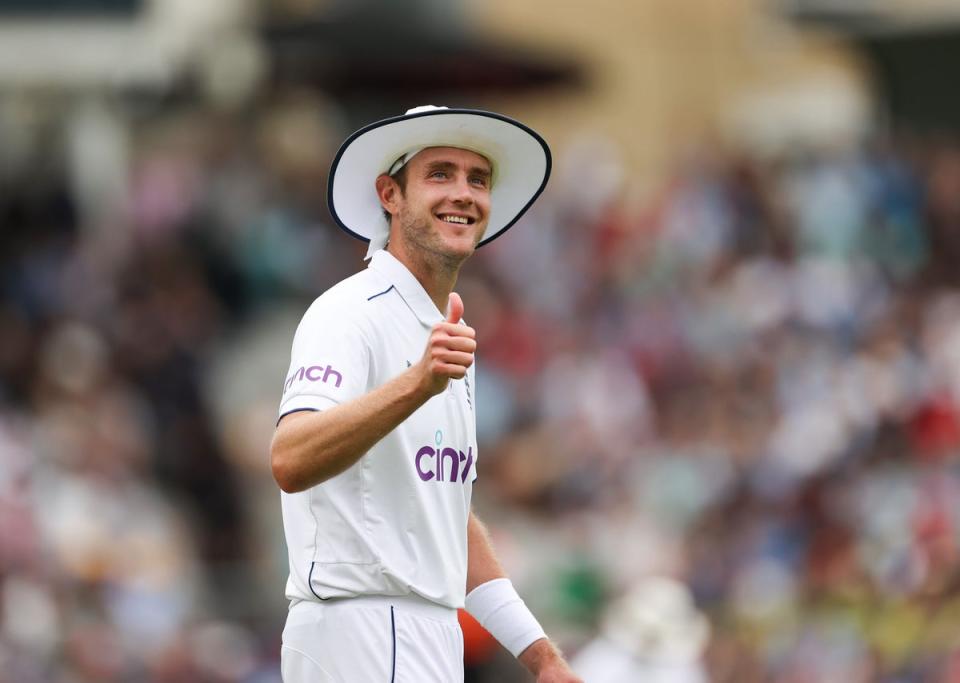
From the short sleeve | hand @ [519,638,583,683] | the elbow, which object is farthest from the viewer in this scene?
hand @ [519,638,583,683]

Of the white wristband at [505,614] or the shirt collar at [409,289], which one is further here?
the white wristband at [505,614]

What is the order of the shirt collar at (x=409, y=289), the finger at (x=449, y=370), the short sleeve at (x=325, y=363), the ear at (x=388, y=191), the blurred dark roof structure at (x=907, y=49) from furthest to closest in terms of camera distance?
the blurred dark roof structure at (x=907, y=49)
the ear at (x=388, y=191)
the shirt collar at (x=409, y=289)
the short sleeve at (x=325, y=363)
the finger at (x=449, y=370)

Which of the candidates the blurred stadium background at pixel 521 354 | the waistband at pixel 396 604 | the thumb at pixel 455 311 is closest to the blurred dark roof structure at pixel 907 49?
the blurred stadium background at pixel 521 354

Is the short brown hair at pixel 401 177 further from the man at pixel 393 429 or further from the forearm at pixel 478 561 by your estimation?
the forearm at pixel 478 561

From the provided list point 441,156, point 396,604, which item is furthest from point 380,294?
point 396,604

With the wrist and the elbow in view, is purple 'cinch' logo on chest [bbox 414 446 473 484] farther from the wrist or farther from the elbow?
the wrist

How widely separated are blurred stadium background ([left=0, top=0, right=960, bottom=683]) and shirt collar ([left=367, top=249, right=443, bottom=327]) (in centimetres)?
620

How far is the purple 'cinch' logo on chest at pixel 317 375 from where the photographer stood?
18.1 feet

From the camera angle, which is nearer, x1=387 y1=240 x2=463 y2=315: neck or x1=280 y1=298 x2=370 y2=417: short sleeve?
x1=280 y1=298 x2=370 y2=417: short sleeve

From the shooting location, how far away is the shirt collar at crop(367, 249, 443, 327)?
5.92 metres

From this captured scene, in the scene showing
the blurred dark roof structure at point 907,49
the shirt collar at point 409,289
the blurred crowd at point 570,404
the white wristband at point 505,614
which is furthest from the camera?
the blurred dark roof structure at point 907,49

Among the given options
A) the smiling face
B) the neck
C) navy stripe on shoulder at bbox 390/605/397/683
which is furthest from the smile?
navy stripe on shoulder at bbox 390/605/397/683

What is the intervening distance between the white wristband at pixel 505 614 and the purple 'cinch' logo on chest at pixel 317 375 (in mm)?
1094

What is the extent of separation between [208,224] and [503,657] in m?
5.92
